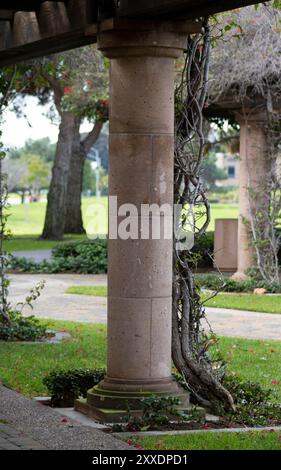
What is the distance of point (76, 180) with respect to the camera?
37.0 metres

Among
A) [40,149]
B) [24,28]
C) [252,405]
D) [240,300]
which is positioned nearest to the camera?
[252,405]

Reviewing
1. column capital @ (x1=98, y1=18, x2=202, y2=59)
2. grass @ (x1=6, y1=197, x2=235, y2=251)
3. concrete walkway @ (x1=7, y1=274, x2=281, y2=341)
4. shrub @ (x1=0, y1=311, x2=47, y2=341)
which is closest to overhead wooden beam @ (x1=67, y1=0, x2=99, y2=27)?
column capital @ (x1=98, y1=18, x2=202, y2=59)

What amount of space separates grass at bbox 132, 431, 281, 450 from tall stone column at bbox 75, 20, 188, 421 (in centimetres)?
74

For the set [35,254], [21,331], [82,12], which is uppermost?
[82,12]

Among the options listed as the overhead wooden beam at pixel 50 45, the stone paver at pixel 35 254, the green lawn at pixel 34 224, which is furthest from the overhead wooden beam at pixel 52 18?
the stone paver at pixel 35 254

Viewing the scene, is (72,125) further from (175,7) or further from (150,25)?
(175,7)

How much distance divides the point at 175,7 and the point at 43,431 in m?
3.16

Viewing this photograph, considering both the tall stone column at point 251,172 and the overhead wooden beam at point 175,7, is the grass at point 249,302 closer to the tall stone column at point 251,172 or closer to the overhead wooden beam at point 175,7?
the tall stone column at point 251,172

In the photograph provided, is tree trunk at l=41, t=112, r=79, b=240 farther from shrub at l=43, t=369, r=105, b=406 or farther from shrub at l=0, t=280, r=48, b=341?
shrub at l=43, t=369, r=105, b=406

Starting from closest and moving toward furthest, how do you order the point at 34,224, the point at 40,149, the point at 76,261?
the point at 76,261 → the point at 34,224 → the point at 40,149

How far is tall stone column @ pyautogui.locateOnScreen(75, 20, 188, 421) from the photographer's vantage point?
7816mm

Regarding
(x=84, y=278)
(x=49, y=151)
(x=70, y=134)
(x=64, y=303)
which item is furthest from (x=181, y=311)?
(x=49, y=151)

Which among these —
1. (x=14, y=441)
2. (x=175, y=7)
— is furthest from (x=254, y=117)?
(x=14, y=441)

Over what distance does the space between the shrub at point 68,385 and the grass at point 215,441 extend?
1.51m
